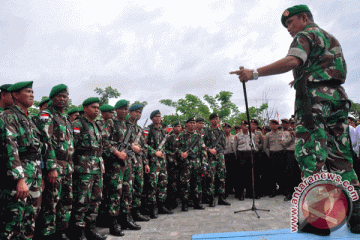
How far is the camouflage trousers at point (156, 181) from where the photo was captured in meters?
5.64

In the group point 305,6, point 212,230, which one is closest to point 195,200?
point 212,230

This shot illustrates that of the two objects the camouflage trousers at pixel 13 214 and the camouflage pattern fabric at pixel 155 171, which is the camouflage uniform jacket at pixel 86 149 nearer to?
the camouflage trousers at pixel 13 214

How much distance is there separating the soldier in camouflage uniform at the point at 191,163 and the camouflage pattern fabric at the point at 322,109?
14.3 feet

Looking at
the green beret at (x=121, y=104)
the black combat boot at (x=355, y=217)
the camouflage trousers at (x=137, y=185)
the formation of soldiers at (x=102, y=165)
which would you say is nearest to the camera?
the black combat boot at (x=355, y=217)

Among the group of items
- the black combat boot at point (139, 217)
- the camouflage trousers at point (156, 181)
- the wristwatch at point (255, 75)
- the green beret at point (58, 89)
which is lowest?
the black combat boot at point (139, 217)

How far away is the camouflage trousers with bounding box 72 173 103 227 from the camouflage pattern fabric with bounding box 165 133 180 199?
2893mm

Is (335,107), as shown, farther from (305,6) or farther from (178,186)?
(178,186)

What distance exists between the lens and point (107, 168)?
14.6 ft

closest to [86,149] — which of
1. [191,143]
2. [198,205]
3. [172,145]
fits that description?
[172,145]

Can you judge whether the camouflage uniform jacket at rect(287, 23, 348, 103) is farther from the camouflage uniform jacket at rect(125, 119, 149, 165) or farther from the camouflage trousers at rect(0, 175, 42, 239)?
the camouflage uniform jacket at rect(125, 119, 149, 165)

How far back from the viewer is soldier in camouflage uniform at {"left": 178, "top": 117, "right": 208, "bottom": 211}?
632 centimetres

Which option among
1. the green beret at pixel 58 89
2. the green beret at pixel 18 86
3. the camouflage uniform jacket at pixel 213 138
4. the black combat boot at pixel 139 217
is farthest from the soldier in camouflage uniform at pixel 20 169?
the camouflage uniform jacket at pixel 213 138

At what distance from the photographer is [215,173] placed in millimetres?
7059

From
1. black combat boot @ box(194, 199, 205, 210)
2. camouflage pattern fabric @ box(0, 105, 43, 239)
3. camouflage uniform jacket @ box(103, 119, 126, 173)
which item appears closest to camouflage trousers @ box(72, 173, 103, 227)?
camouflage uniform jacket @ box(103, 119, 126, 173)
